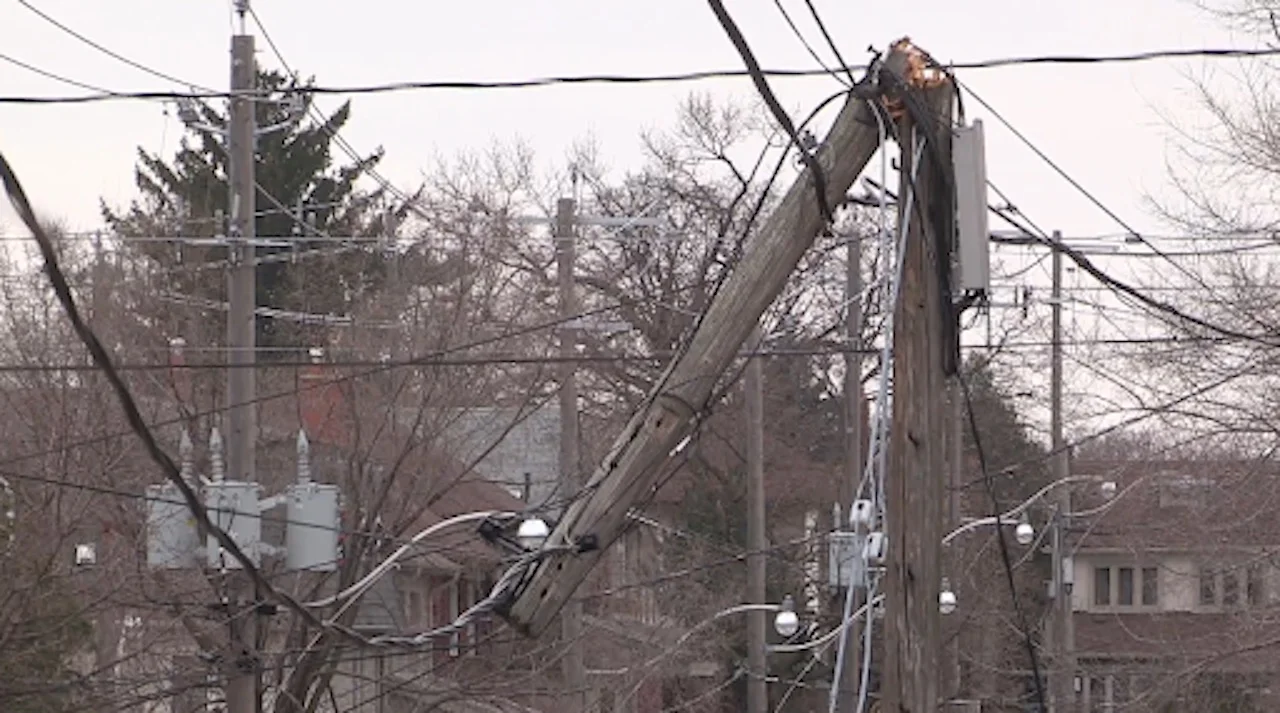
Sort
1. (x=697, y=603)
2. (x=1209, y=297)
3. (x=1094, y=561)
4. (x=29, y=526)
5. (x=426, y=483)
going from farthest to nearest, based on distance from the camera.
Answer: (x=1094, y=561) < (x=697, y=603) < (x=426, y=483) < (x=1209, y=297) < (x=29, y=526)

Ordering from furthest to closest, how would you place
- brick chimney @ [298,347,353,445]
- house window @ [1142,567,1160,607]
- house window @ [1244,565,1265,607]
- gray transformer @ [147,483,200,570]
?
house window @ [1142,567,1160,607] → brick chimney @ [298,347,353,445] → house window @ [1244,565,1265,607] → gray transformer @ [147,483,200,570]

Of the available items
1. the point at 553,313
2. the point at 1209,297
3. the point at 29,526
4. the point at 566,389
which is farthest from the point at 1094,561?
the point at 29,526

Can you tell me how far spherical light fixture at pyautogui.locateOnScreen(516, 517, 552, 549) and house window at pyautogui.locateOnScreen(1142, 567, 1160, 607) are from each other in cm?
4753

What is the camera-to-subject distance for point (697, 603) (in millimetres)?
45219

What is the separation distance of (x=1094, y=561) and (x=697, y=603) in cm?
1670

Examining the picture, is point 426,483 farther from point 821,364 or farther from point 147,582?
point 821,364

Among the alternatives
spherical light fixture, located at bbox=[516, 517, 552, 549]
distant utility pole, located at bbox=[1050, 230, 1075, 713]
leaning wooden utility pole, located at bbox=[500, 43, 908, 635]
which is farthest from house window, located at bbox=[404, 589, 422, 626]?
leaning wooden utility pole, located at bbox=[500, 43, 908, 635]

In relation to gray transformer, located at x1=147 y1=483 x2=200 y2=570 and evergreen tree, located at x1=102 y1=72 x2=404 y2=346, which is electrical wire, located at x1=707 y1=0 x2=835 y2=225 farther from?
evergreen tree, located at x1=102 y1=72 x2=404 y2=346

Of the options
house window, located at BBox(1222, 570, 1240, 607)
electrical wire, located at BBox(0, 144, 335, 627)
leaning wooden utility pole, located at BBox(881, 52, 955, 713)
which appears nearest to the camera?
electrical wire, located at BBox(0, 144, 335, 627)

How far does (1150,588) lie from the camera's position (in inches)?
2317

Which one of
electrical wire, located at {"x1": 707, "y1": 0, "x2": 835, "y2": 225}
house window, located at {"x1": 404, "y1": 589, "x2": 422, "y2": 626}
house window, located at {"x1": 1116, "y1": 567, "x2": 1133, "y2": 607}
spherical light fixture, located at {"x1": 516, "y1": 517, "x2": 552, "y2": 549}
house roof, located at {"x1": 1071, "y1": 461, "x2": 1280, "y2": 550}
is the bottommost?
house window, located at {"x1": 1116, "y1": 567, "x2": 1133, "y2": 607}

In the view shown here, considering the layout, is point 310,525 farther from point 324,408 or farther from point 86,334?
point 324,408

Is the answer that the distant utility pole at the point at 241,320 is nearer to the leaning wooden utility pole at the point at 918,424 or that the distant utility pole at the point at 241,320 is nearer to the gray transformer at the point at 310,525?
the gray transformer at the point at 310,525

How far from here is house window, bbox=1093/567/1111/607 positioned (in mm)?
59031
